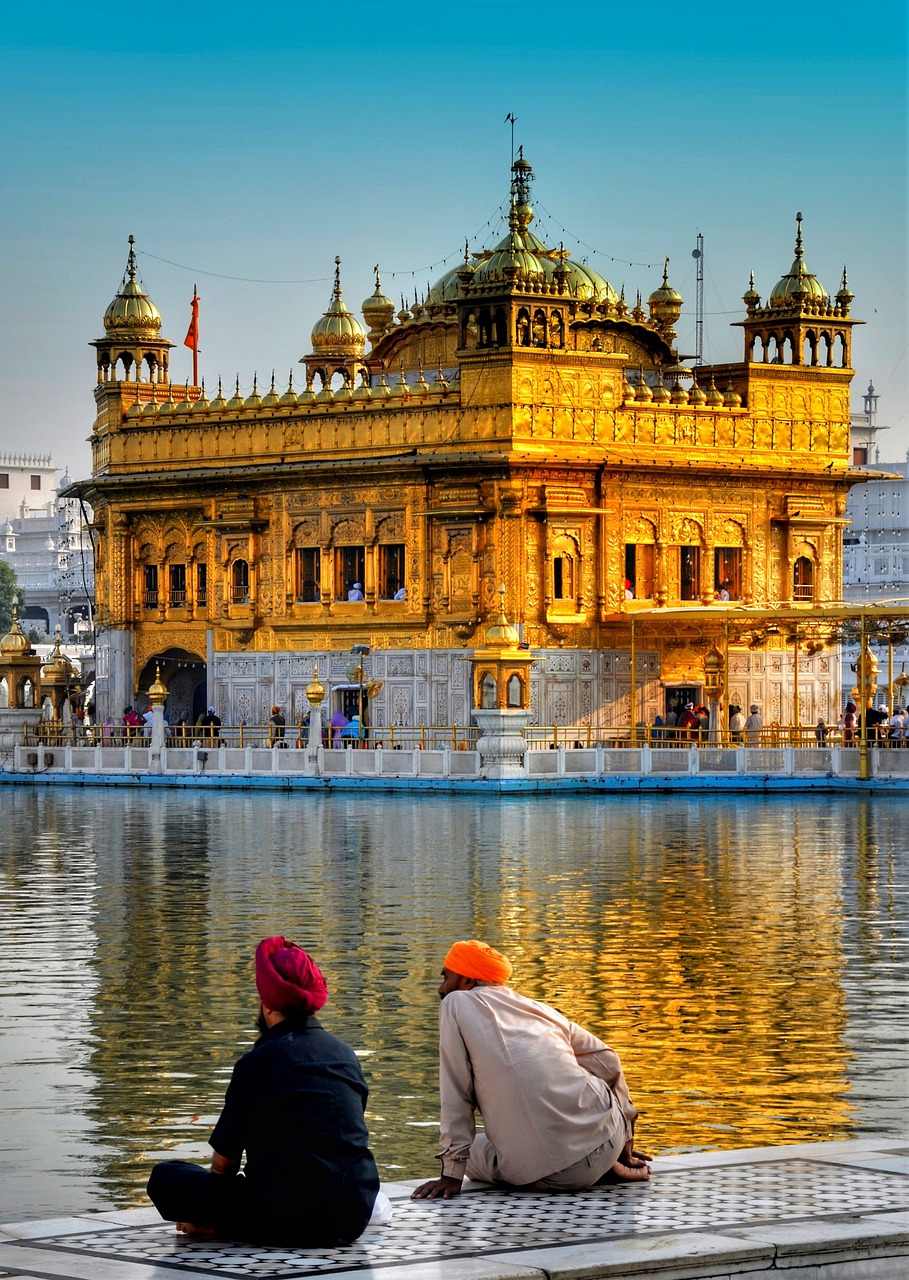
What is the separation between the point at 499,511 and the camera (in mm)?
43562

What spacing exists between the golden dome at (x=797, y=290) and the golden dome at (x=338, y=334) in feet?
34.8

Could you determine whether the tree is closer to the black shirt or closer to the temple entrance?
the temple entrance

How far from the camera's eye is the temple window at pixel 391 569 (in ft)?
148

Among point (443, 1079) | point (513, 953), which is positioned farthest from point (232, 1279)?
point (513, 953)

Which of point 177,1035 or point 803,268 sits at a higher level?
point 803,268

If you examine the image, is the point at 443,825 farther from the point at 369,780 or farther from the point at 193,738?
the point at 193,738

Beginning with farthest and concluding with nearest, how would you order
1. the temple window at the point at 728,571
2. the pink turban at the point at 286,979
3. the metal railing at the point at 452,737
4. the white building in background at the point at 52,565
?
the white building in background at the point at 52,565 → the temple window at the point at 728,571 → the metal railing at the point at 452,737 → the pink turban at the point at 286,979

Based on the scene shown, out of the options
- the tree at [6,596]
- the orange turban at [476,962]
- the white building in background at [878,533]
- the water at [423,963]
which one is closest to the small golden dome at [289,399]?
the water at [423,963]

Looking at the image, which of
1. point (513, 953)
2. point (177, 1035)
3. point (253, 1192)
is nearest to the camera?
point (253, 1192)

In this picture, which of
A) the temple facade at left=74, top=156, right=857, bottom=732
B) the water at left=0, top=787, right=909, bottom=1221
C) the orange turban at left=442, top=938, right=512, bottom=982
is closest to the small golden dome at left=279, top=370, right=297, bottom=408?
the temple facade at left=74, top=156, right=857, bottom=732

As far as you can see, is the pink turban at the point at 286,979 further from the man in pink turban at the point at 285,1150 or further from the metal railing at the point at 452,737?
the metal railing at the point at 452,737

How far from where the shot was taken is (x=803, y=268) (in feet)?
161

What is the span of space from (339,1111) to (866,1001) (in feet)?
23.3

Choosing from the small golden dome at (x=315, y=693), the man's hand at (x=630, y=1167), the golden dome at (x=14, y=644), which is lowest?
the man's hand at (x=630, y=1167)
